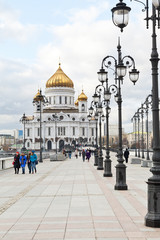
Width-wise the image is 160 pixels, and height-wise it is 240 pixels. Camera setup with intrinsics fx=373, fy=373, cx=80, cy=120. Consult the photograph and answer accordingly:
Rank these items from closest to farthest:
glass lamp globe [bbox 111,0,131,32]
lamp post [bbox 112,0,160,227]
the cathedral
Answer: lamp post [bbox 112,0,160,227] → glass lamp globe [bbox 111,0,131,32] → the cathedral

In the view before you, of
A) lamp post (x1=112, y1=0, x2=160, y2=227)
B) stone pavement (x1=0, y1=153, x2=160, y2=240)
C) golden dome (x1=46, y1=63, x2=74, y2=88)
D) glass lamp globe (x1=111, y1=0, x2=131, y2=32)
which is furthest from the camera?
golden dome (x1=46, y1=63, x2=74, y2=88)

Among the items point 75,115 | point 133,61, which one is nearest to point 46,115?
point 75,115

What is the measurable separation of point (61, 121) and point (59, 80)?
558 inches

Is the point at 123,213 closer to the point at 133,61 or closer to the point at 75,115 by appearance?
the point at 133,61

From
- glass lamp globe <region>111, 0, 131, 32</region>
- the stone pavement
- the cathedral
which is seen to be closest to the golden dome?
the cathedral

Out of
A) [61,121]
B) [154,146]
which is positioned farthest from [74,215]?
[61,121]

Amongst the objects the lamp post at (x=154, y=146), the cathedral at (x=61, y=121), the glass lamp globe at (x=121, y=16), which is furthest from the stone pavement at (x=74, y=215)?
the cathedral at (x=61, y=121)

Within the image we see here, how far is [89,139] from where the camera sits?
135000mm

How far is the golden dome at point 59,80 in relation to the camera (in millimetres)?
126531

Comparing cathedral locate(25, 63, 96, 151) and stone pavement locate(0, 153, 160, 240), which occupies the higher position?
cathedral locate(25, 63, 96, 151)

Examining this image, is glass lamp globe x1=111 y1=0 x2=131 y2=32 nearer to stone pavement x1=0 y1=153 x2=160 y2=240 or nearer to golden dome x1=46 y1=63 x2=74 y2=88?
stone pavement x1=0 y1=153 x2=160 y2=240

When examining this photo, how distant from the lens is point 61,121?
129 meters

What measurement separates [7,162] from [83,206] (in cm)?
2084

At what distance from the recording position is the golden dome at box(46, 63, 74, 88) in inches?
4982
